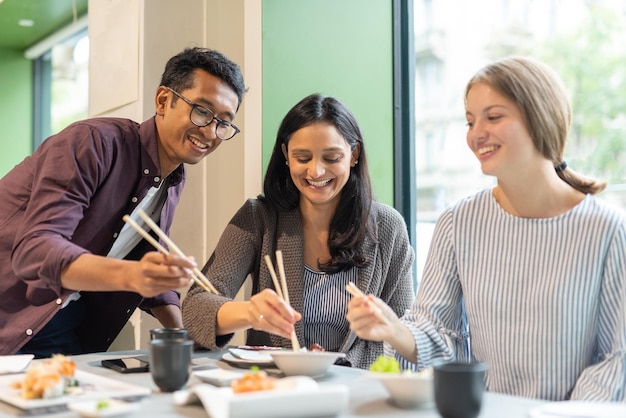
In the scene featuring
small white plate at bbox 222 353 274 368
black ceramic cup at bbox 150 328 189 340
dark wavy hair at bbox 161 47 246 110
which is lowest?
small white plate at bbox 222 353 274 368

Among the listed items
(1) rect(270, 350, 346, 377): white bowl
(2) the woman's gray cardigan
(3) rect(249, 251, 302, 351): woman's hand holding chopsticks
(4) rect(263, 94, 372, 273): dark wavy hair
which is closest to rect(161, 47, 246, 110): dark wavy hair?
(4) rect(263, 94, 372, 273): dark wavy hair

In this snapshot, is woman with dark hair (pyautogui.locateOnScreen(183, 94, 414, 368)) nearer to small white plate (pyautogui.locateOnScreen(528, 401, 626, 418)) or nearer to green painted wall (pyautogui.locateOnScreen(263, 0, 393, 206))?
green painted wall (pyautogui.locateOnScreen(263, 0, 393, 206))

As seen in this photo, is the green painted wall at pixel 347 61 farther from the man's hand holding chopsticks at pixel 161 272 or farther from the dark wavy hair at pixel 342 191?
the man's hand holding chopsticks at pixel 161 272

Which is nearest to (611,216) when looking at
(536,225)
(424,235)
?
(536,225)

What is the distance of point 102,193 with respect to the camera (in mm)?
2105

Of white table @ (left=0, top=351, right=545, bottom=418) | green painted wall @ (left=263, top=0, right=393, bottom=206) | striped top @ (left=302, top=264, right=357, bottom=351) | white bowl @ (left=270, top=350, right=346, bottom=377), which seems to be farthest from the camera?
green painted wall @ (left=263, top=0, right=393, bottom=206)

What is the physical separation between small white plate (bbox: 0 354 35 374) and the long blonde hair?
3.95 feet

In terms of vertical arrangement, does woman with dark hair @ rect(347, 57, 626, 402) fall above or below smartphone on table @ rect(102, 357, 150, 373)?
above

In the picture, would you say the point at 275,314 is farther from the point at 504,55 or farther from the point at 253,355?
the point at 504,55

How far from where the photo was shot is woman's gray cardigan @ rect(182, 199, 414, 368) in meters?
2.18

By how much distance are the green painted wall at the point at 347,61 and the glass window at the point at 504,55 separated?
16 cm

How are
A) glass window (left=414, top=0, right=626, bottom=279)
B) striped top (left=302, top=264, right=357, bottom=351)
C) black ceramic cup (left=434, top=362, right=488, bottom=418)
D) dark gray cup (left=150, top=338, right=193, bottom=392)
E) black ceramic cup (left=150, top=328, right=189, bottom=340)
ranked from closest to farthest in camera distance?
black ceramic cup (left=434, top=362, right=488, bottom=418) < dark gray cup (left=150, top=338, right=193, bottom=392) < black ceramic cup (left=150, top=328, right=189, bottom=340) < striped top (left=302, top=264, right=357, bottom=351) < glass window (left=414, top=0, right=626, bottom=279)

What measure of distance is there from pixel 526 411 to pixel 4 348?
1564 mm

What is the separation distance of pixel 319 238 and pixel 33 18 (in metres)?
3.53
